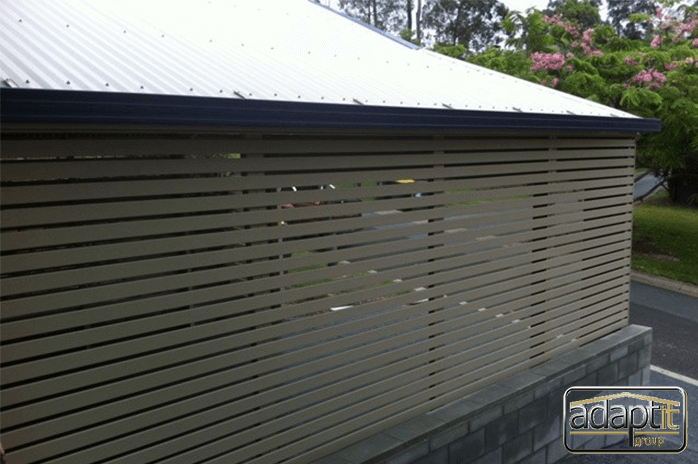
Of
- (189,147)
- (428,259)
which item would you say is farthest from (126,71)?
(428,259)

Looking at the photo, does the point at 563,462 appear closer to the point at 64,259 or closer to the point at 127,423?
the point at 127,423

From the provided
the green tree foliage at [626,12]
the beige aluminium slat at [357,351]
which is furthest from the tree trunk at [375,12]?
the beige aluminium slat at [357,351]

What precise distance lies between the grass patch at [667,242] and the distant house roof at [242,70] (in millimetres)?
10611

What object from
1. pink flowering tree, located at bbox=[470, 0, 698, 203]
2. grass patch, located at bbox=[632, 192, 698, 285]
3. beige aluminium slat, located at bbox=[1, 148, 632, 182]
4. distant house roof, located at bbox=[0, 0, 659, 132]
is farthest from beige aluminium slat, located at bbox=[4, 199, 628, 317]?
grass patch, located at bbox=[632, 192, 698, 285]

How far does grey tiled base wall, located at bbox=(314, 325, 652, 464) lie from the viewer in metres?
5.10

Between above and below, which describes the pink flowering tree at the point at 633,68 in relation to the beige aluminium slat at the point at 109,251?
above

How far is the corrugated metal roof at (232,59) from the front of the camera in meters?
3.89

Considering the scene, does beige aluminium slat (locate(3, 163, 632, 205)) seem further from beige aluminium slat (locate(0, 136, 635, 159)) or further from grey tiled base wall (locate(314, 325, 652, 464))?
grey tiled base wall (locate(314, 325, 652, 464))

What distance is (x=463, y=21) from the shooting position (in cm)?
4688

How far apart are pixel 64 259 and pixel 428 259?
9.42ft

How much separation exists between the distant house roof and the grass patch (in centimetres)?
1061

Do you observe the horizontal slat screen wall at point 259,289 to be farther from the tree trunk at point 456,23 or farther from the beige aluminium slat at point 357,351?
the tree trunk at point 456,23

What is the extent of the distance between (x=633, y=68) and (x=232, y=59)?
15320 millimetres

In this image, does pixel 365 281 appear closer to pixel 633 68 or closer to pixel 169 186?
pixel 169 186
